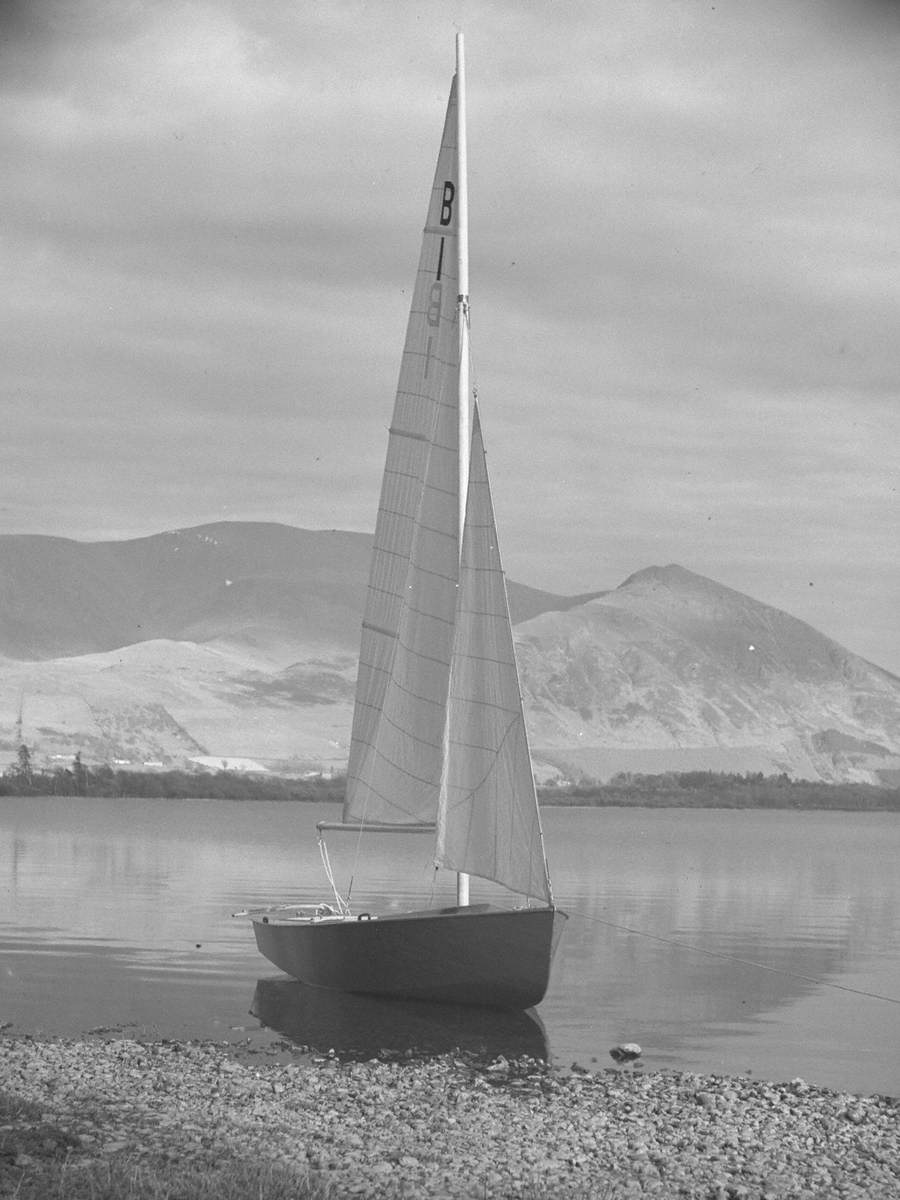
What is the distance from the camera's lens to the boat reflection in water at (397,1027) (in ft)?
80.7

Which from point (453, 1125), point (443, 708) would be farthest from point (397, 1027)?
point (453, 1125)

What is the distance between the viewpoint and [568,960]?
129 feet

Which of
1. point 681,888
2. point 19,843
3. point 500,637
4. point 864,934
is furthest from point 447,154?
point 19,843

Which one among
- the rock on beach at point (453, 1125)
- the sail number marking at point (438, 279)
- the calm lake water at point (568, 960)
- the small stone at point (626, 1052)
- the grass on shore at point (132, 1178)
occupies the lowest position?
the calm lake water at point (568, 960)

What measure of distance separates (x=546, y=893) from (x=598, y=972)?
12831mm

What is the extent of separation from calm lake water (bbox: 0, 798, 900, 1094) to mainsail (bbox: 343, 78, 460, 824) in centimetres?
356

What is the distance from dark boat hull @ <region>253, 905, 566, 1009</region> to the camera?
2547 centimetres

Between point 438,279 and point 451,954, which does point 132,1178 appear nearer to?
point 451,954

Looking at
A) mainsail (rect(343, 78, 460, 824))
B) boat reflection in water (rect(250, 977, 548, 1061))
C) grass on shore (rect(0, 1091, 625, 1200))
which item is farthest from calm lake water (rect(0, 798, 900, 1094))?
grass on shore (rect(0, 1091, 625, 1200))

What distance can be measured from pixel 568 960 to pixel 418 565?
14.4m

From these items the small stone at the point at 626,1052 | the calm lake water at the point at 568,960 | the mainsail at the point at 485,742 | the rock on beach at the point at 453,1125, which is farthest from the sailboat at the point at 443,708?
the rock on beach at the point at 453,1125

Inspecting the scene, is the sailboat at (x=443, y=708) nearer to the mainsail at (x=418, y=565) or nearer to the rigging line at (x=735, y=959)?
the mainsail at (x=418, y=565)

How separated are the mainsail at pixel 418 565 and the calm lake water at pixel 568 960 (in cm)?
356

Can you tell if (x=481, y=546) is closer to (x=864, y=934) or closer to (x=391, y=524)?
(x=391, y=524)
